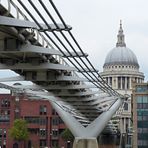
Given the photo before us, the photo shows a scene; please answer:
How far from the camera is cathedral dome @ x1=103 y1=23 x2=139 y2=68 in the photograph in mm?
168000

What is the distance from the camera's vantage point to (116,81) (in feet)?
516

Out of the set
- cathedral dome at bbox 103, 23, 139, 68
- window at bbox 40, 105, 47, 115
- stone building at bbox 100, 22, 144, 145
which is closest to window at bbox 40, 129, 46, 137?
window at bbox 40, 105, 47, 115

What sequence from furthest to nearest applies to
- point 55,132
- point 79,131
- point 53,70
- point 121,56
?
point 121,56
point 55,132
point 79,131
point 53,70

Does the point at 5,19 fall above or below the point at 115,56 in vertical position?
below

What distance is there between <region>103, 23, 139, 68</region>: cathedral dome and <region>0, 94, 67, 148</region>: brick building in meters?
60.2

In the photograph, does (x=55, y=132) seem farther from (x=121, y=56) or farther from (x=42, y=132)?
(x=121, y=56)

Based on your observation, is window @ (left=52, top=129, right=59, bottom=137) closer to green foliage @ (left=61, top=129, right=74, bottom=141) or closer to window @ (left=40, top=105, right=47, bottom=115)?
window @ (left=40, top=105, right=47, bottom=115)

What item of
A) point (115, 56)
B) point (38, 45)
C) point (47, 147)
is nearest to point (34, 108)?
point (47, 147)

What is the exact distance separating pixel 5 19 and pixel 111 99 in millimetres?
33794

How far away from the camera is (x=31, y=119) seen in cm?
11025

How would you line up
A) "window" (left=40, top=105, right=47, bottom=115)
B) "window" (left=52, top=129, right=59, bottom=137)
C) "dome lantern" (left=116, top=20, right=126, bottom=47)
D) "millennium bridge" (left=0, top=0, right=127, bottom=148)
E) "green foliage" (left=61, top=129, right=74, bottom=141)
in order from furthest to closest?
"dome lantern" (left=116, top=20, right=126, bottom=47) → "window" (left=52, top=129, right=59, bottom=137) → "window" (left=40, top=105, right=47, bottom=115) → "green foliage" (left=61, top=129, right=74, bottom=141) → "millennium bridge" (left=0, top=0, right=127, bottom=148)

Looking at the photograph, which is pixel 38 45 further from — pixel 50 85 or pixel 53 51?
pixel 50 85

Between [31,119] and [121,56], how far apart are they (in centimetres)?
6598

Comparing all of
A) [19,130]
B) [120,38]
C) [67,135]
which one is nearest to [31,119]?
[67,135]
